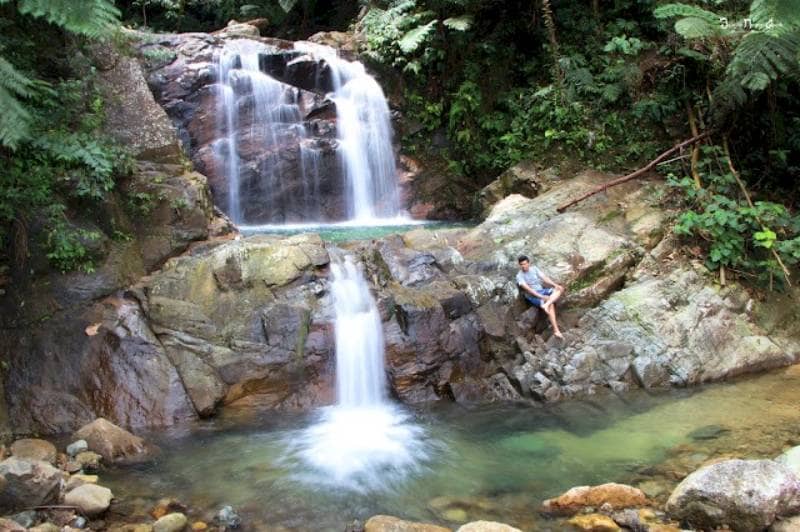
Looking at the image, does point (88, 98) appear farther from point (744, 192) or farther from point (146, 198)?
point (744, 192)

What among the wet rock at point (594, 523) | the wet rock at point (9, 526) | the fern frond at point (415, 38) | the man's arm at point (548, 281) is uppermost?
the fern frond at point (415, 38)

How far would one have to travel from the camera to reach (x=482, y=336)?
7.48 meters

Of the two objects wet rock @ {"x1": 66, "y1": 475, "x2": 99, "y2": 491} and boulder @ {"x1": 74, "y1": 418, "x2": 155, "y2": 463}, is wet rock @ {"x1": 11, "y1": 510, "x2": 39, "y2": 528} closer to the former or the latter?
wet rock @ {"x1": 66, "y1": 475, "x2": 99, "y2": 491}

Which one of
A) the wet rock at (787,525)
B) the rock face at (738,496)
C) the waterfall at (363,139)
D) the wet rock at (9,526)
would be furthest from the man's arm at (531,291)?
the wet rock at (9,526)

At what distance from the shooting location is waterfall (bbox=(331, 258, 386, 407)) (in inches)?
275

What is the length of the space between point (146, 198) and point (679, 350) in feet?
23.3

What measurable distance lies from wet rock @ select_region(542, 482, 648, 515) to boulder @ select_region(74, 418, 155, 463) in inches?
145

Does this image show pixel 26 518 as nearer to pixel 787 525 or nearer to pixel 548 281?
pixel 787 525

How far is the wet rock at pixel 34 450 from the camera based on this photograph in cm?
513

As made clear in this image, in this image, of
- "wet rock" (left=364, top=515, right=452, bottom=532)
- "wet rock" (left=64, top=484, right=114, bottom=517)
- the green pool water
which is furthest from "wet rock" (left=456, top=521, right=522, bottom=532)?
the green pool water

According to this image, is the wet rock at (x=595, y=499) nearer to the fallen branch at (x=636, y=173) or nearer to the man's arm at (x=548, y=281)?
the man's arm at (x=548, y=281)

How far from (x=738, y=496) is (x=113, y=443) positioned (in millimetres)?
5192

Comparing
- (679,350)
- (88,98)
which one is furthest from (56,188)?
(679,350)

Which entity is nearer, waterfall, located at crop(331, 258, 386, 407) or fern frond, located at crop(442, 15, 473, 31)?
waterfall, located at crop(331, 258, 386, 407)
